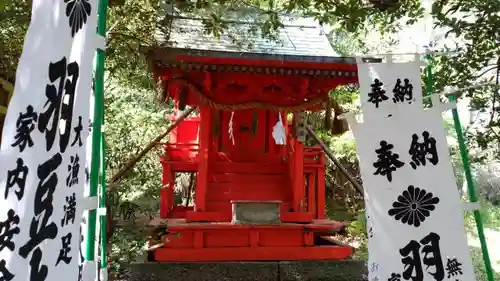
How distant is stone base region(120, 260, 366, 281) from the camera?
20.3ft

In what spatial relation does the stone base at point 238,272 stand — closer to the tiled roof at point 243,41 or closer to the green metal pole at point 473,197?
the tiled roof at point 243,41

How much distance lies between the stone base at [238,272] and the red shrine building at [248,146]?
128 millimetres

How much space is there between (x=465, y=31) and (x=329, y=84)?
2887mm

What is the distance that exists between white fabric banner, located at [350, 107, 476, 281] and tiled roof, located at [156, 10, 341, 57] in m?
3.01

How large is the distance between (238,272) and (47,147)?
5.03m

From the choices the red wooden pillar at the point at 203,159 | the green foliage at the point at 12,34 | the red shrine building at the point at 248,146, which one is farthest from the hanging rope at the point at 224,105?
the green foliage at the point at 12,34

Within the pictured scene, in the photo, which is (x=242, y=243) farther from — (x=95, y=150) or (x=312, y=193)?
(x=95, y=150)

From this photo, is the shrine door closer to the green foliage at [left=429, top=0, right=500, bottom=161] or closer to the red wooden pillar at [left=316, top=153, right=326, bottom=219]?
the red wooden pillar at [left=316, top=153, right=326, bottom=219]

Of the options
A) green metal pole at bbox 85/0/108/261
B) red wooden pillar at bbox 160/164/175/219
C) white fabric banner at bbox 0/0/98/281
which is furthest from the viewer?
red wooden pillar at bbox 160/164/175/219

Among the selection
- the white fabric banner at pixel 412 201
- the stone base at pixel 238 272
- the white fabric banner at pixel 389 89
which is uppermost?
the white fabric banner at pixel 389 89

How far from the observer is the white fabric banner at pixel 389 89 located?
3.36 meters

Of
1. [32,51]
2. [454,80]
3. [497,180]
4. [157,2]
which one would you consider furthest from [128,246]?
[497,180]

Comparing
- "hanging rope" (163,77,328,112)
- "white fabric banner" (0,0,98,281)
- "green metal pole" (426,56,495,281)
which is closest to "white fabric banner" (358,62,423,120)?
"green metal pole" (426,56,495,281)

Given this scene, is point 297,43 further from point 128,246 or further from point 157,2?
point 128,246
